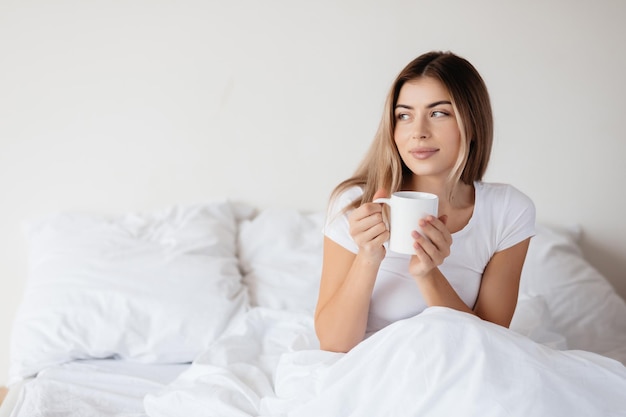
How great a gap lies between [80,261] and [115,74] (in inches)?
24.8

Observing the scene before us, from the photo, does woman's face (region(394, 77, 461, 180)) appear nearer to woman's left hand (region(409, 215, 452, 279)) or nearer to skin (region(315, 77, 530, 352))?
skin (region(315, 77, 530, 352))

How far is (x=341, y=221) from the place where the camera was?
1330mm

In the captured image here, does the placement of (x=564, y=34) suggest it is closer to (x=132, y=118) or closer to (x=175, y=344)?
(x=132, y=118)

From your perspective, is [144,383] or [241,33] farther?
[241,33]

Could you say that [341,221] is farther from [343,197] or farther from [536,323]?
[536,323]

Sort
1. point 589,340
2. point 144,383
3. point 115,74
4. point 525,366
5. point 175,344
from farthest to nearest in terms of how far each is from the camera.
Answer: point 115,74
point 589,340
point 175,344
point 144,383
point 525,366

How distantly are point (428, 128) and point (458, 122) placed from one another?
0.06m

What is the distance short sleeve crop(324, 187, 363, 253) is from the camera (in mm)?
1311

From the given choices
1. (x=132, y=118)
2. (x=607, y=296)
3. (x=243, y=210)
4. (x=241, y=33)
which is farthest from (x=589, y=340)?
(x=132, y=118)

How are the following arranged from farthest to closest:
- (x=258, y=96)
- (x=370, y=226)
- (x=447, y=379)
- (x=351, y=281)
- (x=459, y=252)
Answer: (x=258, y=96) < (x=459, y=252) < (x=351, y=281) < (x=370, y=226) < (x=447, y=379)

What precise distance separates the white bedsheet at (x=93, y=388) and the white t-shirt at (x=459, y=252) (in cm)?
55

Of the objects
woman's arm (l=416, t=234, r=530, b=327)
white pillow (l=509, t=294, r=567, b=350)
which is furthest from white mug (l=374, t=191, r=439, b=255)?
white pillow (l=509, t=294, r=567, b=350)

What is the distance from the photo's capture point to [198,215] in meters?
1.95

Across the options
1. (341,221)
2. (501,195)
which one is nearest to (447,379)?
(341,221)
